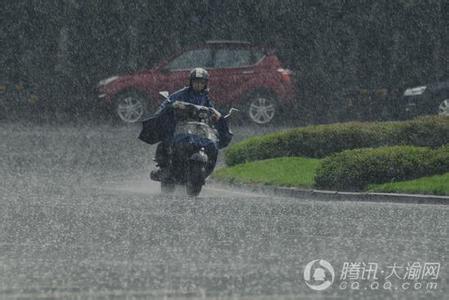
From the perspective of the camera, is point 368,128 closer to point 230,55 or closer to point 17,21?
point 230,55

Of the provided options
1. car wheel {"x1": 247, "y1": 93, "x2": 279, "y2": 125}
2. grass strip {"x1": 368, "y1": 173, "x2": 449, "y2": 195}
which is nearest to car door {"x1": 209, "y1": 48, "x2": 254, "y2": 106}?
car wheel {"x1": 247, "y1": 93, "x2": 279, "y2": 125}

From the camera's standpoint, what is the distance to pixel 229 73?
37.8 metres

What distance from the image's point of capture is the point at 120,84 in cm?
3750

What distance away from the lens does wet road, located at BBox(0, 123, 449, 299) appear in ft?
39.1

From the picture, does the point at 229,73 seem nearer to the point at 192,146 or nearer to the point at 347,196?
the point at 192,146

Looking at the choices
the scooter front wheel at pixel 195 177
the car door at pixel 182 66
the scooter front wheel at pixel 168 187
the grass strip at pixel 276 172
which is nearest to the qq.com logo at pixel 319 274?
the scooter front wheel at pixel 195 177

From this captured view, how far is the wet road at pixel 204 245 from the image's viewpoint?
11906 millimetres

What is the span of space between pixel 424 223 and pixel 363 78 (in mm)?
24799

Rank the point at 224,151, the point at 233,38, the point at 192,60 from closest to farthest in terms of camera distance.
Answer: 1. the point at 224,151
2. the point at 192,60
3. the point at 233,38

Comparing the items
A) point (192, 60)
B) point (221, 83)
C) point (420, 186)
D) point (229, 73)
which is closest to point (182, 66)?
point (192, 60)

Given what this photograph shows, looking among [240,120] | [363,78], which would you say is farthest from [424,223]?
[363,78]

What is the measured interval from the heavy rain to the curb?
2 cm

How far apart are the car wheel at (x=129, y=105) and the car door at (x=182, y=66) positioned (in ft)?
2.21

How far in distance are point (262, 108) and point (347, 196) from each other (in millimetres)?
16330
